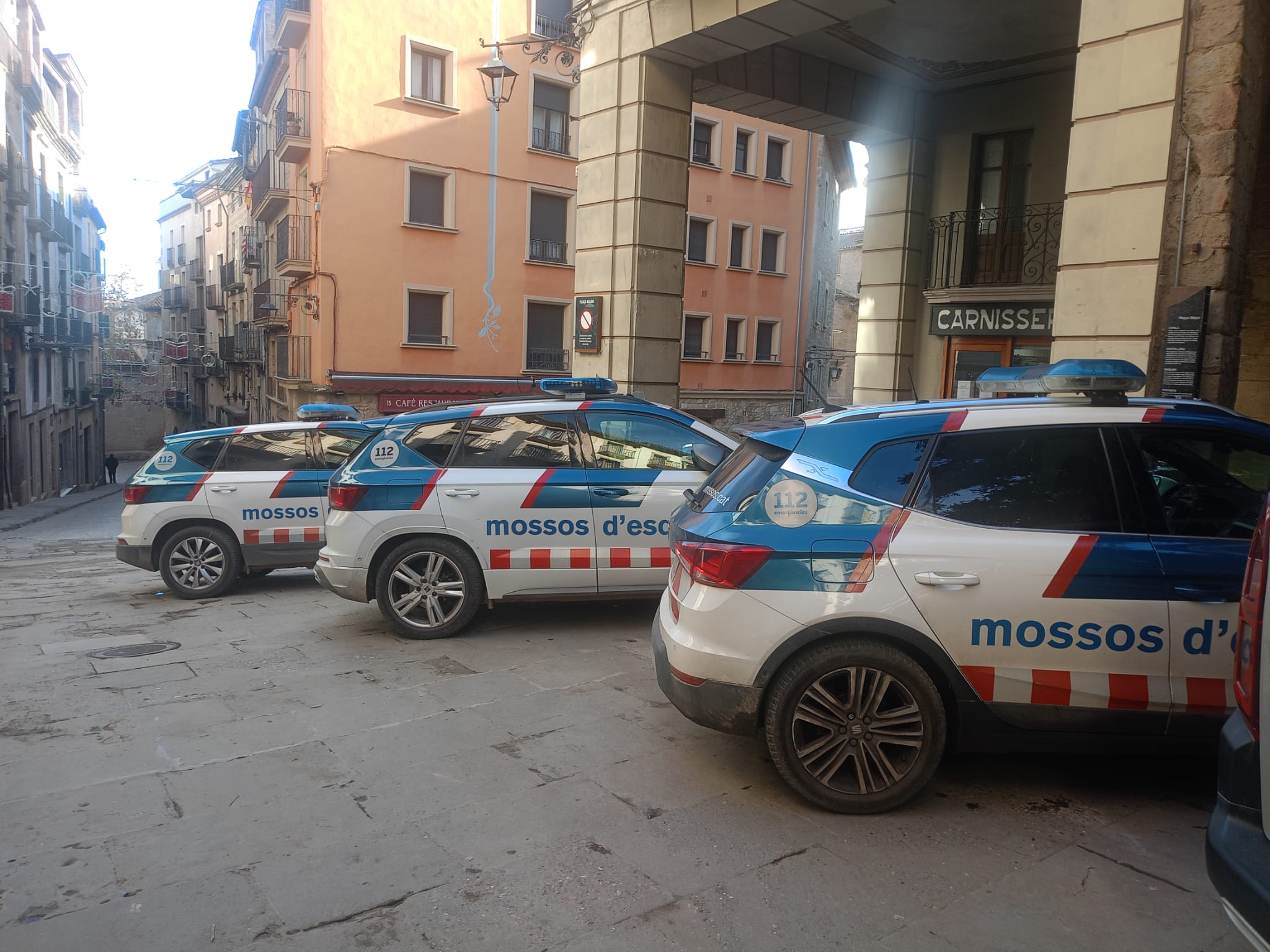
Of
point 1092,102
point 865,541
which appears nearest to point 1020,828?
point 865,541

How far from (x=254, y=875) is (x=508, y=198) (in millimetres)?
26102

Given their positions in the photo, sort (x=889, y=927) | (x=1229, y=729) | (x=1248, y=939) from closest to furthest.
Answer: (x=1248, y=939) < (x=1229, y=729) < (x=889, y=927)

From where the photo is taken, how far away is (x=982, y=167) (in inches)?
522

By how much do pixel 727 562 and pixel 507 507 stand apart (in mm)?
3298

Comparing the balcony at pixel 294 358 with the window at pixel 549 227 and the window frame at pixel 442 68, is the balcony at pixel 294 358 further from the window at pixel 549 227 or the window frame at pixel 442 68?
the window frame at pixel 442 68

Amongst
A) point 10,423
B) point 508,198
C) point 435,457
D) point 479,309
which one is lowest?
point 10,423

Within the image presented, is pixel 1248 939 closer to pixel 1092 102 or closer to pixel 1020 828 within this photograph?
pixel 1020 828

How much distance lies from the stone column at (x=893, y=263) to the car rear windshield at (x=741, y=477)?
962cm

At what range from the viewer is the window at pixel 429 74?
1023 inches

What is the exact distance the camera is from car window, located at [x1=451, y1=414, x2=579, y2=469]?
7.17 metres

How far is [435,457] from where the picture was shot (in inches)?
284

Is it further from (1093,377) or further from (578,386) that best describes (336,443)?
(1093,377)

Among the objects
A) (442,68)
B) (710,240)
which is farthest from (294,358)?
(710,240)

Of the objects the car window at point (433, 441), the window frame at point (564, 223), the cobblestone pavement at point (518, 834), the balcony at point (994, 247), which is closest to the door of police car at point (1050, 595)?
the cobblestone pavement at point (518, 834)
